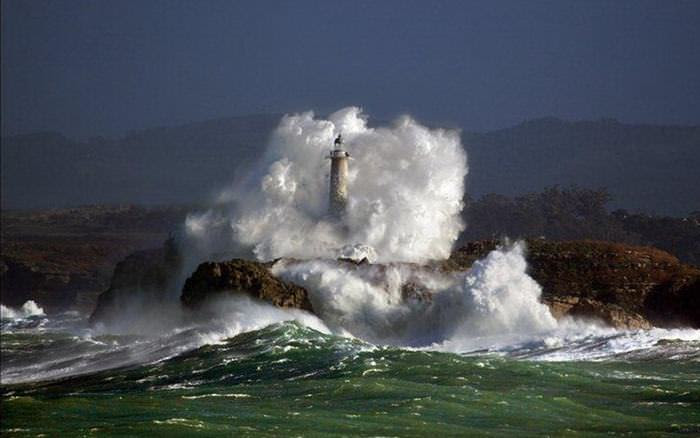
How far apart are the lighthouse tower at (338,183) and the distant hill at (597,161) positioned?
Answer: 71.3m

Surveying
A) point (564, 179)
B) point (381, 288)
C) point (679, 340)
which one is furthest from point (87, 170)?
point (679, 340)

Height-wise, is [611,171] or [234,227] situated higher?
[611,171]

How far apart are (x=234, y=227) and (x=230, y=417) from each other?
95.8ft

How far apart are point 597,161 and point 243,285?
389 ft

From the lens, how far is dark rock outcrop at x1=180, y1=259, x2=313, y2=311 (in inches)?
Result: 1502

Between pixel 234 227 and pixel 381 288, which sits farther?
pixel 234 227

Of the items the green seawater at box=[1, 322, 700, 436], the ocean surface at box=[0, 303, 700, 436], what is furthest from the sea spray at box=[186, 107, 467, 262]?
the green seawater at box=[1, 322, 700, 436]

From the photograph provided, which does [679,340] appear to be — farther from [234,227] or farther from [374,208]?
[234,227]

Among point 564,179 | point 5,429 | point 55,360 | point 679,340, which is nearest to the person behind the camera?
point 5,429

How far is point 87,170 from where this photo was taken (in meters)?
125

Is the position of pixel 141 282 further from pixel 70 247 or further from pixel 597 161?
pixel 597 161

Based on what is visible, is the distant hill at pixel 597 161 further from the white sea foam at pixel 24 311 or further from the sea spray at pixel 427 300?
the sea spray at pixel 427 300

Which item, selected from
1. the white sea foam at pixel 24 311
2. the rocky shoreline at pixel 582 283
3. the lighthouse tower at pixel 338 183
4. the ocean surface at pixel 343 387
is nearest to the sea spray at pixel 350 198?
the lighthouse tower at pixel 338 183

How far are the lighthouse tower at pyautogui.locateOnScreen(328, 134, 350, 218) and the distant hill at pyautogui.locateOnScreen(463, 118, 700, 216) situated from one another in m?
71.3
